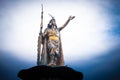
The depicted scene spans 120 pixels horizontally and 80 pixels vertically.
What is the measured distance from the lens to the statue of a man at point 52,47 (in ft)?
31.2

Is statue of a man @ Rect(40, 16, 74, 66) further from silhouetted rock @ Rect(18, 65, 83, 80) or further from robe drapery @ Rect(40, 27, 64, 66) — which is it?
silhouetted rock @ Rect(18, 65, 83, 80)

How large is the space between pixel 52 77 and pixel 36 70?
55 centimetres

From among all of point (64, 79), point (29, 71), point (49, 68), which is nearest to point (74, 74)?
point (64, 79)

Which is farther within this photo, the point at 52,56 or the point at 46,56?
the point at 46,56

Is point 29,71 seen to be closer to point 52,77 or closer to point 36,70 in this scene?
point 36,70

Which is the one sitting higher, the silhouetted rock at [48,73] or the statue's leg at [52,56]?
the statue's leg at [52,56]

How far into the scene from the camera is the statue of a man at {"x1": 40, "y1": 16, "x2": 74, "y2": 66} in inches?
375

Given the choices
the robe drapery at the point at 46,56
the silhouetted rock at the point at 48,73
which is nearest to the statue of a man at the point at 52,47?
the robe drapery at the point at 46,56

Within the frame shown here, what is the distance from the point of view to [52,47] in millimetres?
9555

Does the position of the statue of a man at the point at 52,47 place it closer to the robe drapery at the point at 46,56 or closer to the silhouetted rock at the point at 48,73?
the robe drapery at the point at 46,56

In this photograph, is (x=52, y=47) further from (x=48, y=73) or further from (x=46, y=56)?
(x=48, y=73)

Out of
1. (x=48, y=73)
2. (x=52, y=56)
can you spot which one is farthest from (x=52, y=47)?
(x=48, y=73)

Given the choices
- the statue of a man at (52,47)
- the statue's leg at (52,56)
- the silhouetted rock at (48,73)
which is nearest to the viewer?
the silhouetted rock at (48,73)

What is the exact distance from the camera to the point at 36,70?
808 cm
